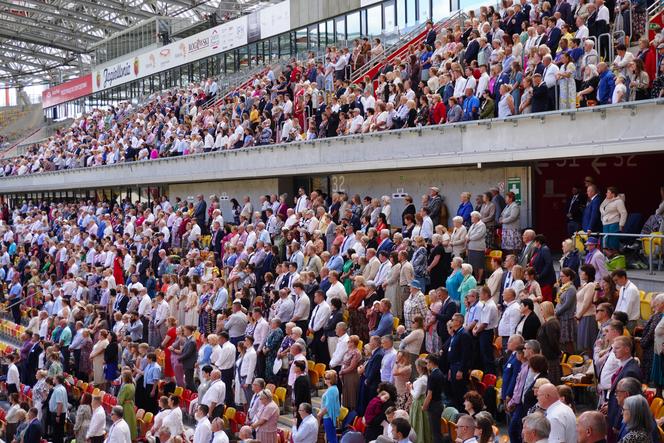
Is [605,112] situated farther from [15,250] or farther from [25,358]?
[15,250]

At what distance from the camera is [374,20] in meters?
28.8

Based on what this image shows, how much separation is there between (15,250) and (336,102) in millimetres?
13853

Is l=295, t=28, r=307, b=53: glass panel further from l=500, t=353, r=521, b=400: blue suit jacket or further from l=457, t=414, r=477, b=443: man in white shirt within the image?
l=457, t=414, r=477, b=443: man in white shirt

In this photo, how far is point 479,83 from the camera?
648 inches

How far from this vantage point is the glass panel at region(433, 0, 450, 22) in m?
25.5

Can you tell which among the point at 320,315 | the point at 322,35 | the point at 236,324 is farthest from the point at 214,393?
the point at 322,35

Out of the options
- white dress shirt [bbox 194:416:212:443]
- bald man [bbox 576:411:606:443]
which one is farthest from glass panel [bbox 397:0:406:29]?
bald man [bbox 576:411:606:443]

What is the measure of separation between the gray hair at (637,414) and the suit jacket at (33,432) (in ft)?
32.5

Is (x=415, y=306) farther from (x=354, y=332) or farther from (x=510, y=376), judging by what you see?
(x=510, y=376)

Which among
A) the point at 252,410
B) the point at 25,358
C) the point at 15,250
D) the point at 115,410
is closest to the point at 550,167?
the point at 252,410

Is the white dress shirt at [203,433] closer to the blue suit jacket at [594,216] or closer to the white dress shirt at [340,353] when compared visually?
the white dress shirt at [340,353]

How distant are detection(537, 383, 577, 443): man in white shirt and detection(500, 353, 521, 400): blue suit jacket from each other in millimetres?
1879

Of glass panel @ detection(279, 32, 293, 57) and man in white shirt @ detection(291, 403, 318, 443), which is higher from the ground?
glass panel @ detection(279, 32, 293, 57)

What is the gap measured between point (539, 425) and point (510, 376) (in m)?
2.75
